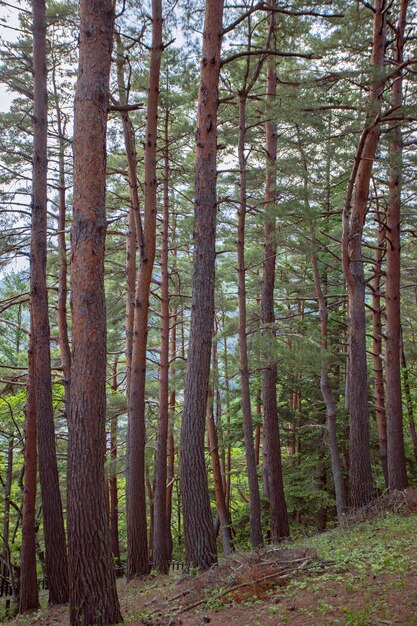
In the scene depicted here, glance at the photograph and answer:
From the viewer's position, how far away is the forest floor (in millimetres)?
4488

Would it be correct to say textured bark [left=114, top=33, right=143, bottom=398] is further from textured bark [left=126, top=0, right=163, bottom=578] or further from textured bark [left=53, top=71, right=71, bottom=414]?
textured bark [left=53, top=71, right=71, bottom=414]

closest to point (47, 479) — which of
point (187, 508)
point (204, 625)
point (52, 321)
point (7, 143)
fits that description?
point (187, 508)

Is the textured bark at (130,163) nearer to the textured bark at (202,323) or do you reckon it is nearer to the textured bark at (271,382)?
the textured bark at (202,323)

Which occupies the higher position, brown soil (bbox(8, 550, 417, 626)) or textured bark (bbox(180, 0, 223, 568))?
textured bark (bbox(180, 0, 223, 568))

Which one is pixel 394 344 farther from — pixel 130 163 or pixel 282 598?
pixel 282 598

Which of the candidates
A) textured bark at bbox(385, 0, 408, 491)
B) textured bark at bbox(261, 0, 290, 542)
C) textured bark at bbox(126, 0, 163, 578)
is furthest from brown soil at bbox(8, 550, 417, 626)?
textured bark at bbox(385, 0, 408, 491)

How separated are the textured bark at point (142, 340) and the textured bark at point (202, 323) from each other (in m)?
2.22

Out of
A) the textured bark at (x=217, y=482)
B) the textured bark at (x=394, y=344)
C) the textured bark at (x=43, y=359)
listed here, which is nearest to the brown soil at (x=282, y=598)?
the textured bark at (x=43, y=359)

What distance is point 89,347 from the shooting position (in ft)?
17.9

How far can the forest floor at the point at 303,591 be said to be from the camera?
4488 mm

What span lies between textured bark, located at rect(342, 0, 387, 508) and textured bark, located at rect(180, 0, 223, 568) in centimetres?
332

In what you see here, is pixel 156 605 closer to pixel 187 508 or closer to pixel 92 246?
pixel 187 508

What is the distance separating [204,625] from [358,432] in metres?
6.41

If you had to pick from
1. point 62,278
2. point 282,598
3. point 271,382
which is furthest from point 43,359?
point 282,598
